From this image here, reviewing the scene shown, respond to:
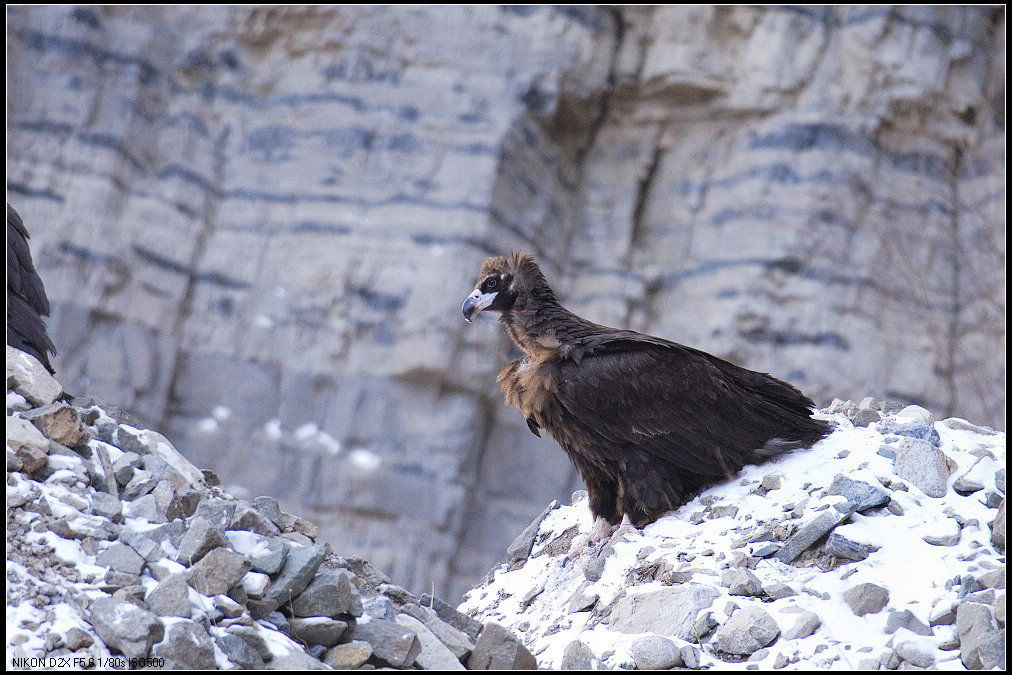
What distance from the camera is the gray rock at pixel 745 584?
3.23m

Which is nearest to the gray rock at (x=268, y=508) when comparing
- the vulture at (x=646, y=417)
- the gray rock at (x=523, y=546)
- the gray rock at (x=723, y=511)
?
the vulture at (x=646, y=417)

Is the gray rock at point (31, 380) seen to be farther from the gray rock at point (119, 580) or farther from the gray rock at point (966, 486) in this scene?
the gray rock at point (966, 486)

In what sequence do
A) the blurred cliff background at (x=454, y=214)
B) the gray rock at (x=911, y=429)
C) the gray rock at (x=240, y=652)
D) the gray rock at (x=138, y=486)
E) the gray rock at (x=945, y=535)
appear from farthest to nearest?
the blurred cliff background at (x=454, y=214) → the gray rock at (x=911, y=429) → the gray rock at (x=945, y=535) → the gray rock at (x=138, y=486) → the gray rock at (x=240, y=652)

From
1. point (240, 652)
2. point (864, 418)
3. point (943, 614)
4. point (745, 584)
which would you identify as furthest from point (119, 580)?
point (864, 418)

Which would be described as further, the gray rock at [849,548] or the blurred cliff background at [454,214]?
the blurred cliff background at [454,214]

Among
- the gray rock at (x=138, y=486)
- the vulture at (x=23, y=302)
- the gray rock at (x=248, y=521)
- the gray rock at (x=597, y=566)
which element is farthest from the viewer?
the gray rock at (x=597, y=566)

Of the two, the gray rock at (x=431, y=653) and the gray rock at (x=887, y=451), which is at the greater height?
the gray rock at (x=887, y=451)

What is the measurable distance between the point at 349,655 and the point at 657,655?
3.23 feet

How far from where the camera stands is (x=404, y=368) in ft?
34.9

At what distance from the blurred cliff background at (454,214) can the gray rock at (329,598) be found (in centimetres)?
754

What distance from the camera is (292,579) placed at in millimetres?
2863

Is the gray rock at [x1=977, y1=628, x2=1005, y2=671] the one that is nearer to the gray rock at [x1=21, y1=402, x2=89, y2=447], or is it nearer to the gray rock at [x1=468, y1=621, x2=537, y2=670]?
the gray rock at [x1=468, y1=621, x2=537, y2=670]

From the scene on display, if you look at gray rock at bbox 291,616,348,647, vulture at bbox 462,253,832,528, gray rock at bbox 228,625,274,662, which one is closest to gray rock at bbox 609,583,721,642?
vulture at bbox 462,253,832,528

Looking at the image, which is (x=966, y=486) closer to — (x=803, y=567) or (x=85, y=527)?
(x=803, y=567)
